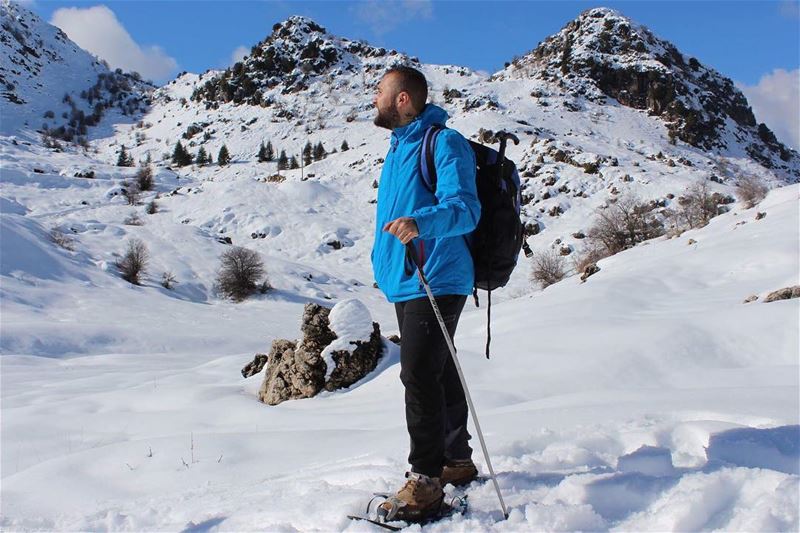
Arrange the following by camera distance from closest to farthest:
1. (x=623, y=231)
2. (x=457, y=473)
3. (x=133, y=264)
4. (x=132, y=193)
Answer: (x=457, y=473) → (x=133, y=264) → (x=623, y=231) → (x=132, y=193)

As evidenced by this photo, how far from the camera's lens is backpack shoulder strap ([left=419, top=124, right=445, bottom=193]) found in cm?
224

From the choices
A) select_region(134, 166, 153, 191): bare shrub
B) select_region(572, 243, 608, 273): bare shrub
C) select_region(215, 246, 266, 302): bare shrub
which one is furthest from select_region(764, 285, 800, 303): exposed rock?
select_region(134, 166, 153, 191): bare shrub

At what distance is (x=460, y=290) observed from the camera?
2.25 meters

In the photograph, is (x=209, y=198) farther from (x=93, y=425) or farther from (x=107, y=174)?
(x=93, y=425)

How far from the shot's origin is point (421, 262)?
2.22m

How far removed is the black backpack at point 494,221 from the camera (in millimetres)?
2316

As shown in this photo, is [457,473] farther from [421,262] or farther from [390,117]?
[390,117]

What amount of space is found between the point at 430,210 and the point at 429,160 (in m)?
0.32

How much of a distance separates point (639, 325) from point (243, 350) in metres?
12.0

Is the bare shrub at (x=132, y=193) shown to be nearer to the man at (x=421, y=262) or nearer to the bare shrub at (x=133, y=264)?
the bare shrub at (x=133, y=264)

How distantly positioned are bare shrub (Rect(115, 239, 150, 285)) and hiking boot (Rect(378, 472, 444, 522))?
24.1 metres

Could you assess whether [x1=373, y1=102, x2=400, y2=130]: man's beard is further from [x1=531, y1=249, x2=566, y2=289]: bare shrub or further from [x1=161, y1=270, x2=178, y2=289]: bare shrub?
[x1=161, y1=270, x2=178, y2=289]: bare shrub

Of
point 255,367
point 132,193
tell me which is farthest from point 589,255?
point 132,193

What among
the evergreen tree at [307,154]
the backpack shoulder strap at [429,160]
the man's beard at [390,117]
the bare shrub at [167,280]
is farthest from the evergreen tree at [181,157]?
the backpack shoulder strap at [429,160]
